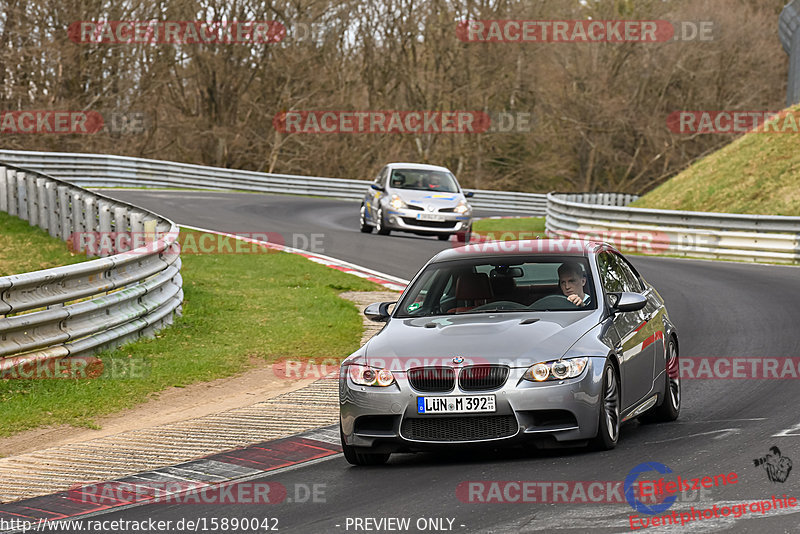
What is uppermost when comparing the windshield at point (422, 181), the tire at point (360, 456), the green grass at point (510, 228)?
the windshield at point (422, 181)

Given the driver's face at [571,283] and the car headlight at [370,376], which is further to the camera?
the driver's face at [571,283]

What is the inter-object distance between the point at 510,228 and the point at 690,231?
8.25 metres

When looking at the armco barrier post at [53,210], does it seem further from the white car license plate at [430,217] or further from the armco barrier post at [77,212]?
the white car license plate at [430,217]

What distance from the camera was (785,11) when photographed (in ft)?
124

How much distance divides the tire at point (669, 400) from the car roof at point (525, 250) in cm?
107

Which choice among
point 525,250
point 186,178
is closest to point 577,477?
point 525,250

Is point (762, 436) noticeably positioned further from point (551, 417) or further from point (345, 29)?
point (345, 29)

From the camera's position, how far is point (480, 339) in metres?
7.32

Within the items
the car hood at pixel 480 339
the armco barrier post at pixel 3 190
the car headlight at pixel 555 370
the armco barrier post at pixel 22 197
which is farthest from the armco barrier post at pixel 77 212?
the car headlight at pixel 555 370

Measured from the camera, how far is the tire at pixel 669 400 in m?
8.77

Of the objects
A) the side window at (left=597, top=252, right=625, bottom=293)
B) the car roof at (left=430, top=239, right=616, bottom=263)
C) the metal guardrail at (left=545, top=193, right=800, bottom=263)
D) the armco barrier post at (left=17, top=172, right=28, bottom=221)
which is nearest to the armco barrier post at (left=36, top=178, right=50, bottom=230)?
the armco barrier post at (left=17, top=172, right=28, bottom=221)

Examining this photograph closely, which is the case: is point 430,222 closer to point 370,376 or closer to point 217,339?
point 217,339

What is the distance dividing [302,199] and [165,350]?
91.0 feet

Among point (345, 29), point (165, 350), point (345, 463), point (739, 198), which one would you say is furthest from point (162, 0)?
point (345, 463)
